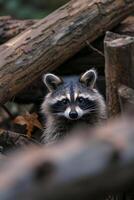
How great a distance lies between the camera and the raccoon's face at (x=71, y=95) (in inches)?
209

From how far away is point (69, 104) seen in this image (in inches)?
208

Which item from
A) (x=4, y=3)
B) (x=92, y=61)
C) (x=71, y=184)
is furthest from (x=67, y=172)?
(x=4, y=3)

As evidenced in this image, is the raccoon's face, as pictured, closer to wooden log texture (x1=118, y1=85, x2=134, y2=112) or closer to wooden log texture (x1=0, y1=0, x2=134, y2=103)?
wooden log texture (x1=0, y1=0, x2=134, y2=103)

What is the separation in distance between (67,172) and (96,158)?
7 cm

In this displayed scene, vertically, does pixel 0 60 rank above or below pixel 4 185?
below

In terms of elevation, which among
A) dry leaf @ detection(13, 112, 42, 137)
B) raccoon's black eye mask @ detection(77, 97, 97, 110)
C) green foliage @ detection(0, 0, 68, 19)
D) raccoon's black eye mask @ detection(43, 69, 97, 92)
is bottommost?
green foliage @ detection(0, 0, 68, 19)

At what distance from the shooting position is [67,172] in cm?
119

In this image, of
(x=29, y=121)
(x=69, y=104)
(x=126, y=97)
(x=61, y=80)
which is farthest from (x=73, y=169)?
(x=29, y=121)

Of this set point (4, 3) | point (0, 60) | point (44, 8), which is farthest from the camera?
point (44, 8)

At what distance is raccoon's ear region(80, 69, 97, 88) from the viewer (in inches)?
214

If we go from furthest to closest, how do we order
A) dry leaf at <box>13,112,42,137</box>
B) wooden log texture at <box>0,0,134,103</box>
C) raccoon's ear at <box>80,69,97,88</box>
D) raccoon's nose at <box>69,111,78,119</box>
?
dry leaf at <box>13,112,42,137</box>
raccoon's ear at <box>80,69,97,88</box>
wooden log texture at <box>0,0,134,103</box>
raccoon's nose at <box>69,111,78,119</box>

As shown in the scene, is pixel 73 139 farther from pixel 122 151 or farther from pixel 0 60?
pixel 0 60

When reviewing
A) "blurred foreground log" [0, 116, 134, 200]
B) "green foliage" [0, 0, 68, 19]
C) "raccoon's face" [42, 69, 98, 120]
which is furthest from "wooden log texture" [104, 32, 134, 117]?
"green foliage" [0, 0, 68, 19]

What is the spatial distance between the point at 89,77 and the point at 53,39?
1.64 ft
